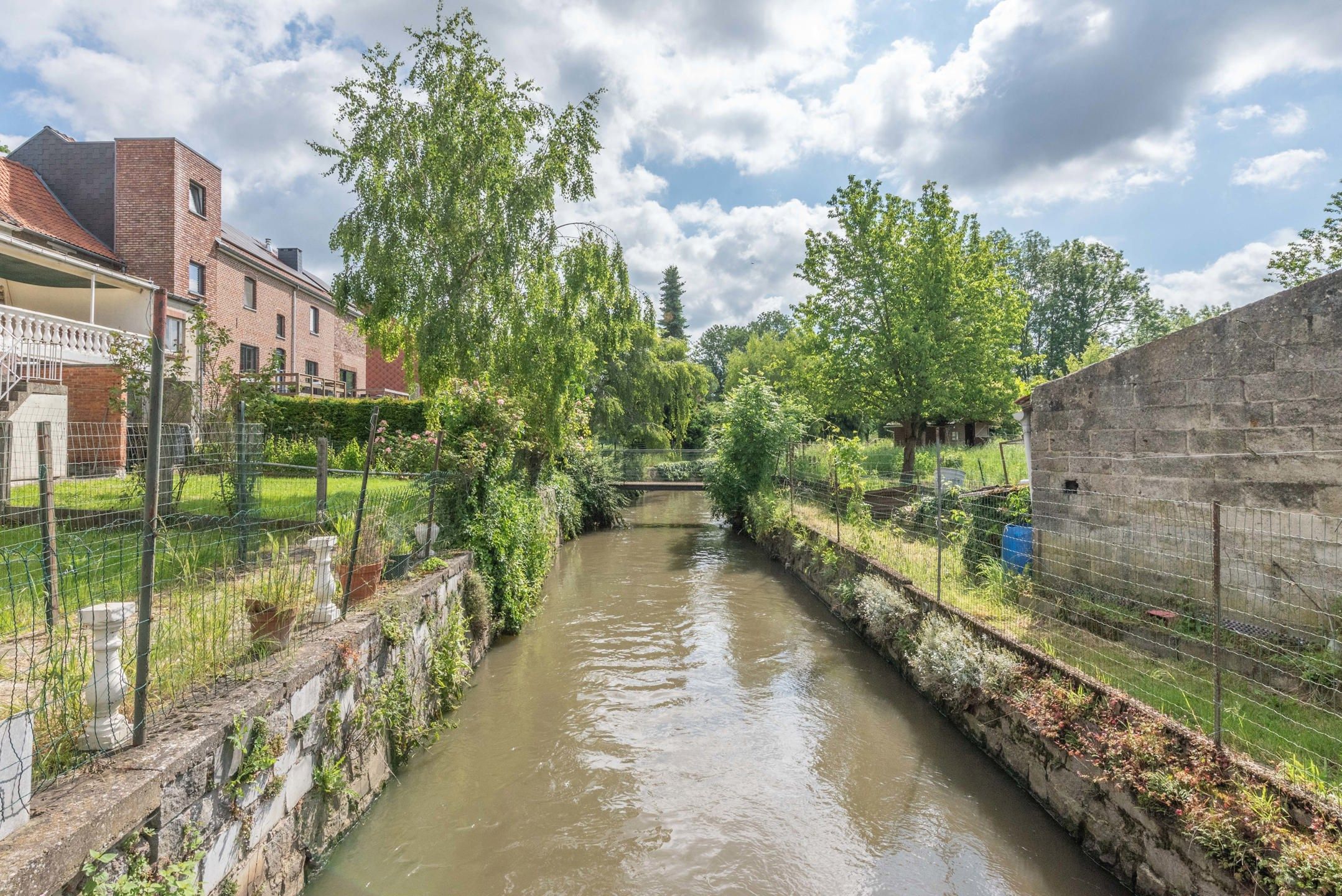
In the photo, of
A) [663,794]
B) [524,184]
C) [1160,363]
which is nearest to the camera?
[663,794]

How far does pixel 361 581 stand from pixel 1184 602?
23.9 feet

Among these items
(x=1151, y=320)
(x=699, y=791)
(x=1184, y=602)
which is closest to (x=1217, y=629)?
(x=1184, y=602)

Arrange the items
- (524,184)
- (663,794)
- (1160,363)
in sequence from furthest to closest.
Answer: (524,184) < (1160,363) < (663,794)

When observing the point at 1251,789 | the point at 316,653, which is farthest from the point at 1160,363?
the point at 316,653

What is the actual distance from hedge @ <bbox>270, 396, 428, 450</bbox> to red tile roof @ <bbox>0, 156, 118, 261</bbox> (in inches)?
244

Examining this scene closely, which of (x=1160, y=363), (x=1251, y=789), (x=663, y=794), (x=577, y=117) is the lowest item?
(x=663, y=794)

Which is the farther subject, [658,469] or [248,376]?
[658,469]

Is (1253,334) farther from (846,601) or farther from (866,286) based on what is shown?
(866,286)

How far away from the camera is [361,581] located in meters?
5.59

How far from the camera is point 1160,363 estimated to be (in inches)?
245

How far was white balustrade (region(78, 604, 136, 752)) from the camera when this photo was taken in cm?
272

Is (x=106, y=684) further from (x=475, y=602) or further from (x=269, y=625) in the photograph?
(x=475, y=602)

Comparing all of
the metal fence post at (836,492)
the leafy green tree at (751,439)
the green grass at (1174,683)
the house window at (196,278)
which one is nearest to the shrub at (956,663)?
the green grass at (1174,683)

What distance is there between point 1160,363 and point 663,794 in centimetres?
595
